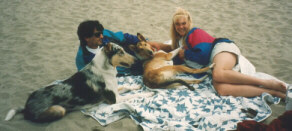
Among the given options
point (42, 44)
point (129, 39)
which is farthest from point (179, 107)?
point (42, 44)

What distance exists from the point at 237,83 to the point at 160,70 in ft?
4.20

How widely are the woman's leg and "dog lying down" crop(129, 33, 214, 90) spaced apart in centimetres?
22

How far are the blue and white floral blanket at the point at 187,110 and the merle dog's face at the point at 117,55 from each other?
Answer: 653mm

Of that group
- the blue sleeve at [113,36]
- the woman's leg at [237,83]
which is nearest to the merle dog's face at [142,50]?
the blue sleeve at [113,36]

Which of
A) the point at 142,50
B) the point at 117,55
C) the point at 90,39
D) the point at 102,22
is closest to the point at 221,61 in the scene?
the point at 142,50

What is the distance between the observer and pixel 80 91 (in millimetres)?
3244

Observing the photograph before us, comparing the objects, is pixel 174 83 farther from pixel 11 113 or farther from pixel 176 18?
pixel 11 113

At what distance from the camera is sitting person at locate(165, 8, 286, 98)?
3.31 m

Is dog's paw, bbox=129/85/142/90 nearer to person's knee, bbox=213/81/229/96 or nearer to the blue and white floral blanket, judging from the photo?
the blue and white floral blanket

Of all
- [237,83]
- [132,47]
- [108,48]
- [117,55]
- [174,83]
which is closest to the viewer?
[108,48]

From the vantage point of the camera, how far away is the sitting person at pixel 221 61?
130 inches

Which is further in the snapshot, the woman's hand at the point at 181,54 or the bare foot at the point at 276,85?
the woman's hand at the point at 181,54

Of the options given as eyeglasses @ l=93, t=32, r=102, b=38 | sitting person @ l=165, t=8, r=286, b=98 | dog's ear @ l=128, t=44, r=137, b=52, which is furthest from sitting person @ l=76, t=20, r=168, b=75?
sitting person @ l=165, t=8, r=286, b=98

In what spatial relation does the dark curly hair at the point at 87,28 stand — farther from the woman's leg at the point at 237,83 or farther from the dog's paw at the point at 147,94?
the woman's leg at the point at 237,83
